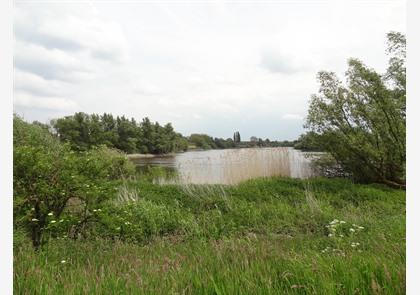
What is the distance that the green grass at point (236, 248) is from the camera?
6.48ft

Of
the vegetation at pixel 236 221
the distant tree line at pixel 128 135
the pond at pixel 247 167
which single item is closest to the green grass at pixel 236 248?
the vegetation at pixel 236 221

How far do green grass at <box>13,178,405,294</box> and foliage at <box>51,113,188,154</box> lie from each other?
131ft

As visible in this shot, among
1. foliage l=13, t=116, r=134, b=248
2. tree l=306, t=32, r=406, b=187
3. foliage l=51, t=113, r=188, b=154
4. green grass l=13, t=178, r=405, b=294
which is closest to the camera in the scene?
green grass l=13, t=178, r=405, b=294

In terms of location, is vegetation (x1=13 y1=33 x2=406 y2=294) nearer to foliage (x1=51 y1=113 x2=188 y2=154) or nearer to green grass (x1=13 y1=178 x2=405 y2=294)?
green grass (x1=13 y1=178 x2=405 y2=294)

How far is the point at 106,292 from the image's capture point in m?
1.92

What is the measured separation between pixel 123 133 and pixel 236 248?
182 ft

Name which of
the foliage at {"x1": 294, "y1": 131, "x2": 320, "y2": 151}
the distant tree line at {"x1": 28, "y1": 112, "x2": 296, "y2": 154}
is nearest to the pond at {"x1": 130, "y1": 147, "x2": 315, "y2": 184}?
the foliage at {"x1": 294, "y1": 131, "x2": 320, "y2": 151}

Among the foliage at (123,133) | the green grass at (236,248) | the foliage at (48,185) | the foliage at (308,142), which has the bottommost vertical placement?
the green grass at (236,248)

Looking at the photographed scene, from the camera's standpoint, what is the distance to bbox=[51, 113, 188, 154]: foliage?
47031mm

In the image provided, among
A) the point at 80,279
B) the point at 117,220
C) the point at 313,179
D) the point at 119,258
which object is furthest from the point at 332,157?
the point at 80,279

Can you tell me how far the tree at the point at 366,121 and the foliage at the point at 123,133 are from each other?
3844 centimetres

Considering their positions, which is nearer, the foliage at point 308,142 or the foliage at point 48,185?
the foliage at point 48,185

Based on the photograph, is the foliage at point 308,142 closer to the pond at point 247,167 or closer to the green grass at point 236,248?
the pond at point 247,167

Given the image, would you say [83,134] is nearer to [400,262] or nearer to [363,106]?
[363,106]
